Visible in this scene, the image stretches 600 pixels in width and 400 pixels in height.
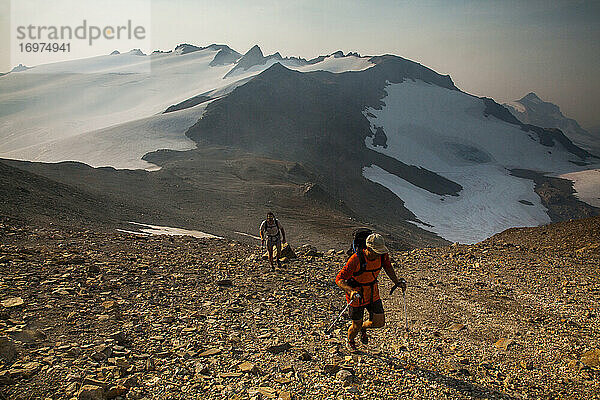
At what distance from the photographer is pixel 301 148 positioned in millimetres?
59875

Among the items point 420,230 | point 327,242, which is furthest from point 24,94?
point 327,242

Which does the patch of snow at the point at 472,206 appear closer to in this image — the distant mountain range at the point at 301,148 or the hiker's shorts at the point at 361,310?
the distant mountain range at the point at 301,148

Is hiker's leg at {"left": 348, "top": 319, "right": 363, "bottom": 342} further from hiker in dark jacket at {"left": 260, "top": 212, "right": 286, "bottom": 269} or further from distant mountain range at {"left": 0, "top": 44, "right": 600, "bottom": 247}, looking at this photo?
distant mountain range at {"left": 0, "top": 44, "right": 600, "bottom": 247}

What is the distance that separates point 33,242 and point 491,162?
8849cm

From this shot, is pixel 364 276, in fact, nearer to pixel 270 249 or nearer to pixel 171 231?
pixel 270 249

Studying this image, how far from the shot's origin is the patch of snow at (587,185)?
64250mm

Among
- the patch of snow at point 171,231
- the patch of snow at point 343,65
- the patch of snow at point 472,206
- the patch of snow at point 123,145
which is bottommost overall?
the patch of snow at point 472,206

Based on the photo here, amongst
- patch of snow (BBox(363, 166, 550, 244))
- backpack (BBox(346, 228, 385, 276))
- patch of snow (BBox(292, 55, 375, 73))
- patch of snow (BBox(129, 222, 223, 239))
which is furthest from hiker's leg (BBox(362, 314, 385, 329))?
patch of snow (BBox(292, 55, 375, 73))

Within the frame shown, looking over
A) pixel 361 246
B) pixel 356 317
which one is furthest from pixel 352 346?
pixel 361 246

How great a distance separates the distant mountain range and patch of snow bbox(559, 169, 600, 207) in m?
0.58

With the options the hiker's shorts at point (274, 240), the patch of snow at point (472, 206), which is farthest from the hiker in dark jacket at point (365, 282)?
the patch of snow at point (472, 206)

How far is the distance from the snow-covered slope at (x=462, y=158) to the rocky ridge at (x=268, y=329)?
36.9 meters

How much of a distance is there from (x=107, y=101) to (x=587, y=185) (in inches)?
3892

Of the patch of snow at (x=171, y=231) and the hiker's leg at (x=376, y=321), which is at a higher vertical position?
the hiker's leg at (x=376, y=321)
